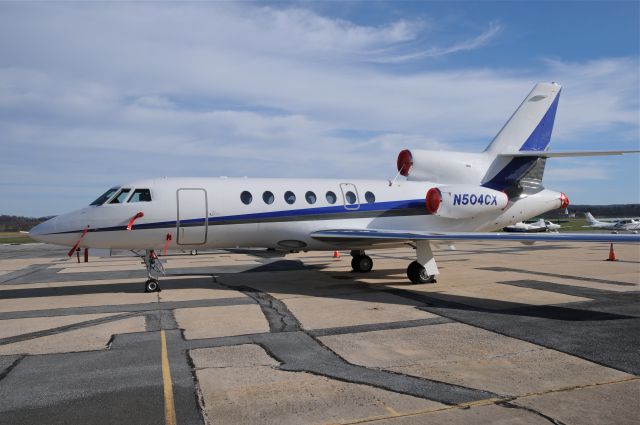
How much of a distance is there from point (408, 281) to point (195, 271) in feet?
26.1

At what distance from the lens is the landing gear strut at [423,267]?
45.3 feet

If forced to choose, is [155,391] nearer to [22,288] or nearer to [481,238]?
[481,238]

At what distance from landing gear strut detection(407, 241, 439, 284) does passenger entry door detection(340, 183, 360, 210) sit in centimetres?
229

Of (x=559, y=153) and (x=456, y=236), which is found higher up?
(x=559, y=153)

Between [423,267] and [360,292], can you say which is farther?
[423,267]

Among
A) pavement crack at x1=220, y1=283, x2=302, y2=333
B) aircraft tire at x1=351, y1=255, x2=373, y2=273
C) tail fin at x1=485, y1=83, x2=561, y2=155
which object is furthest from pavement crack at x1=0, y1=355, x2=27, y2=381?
tail fin at x1=485, y1=83, x2=561, y2=155

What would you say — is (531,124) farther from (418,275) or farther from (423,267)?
(418,275)

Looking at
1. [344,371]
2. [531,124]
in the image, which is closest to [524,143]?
[531,124]

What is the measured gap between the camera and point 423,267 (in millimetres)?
13820

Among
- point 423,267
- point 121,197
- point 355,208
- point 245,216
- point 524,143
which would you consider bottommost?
point 423,267

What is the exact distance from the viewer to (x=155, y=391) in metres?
5.48

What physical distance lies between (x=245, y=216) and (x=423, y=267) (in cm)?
517

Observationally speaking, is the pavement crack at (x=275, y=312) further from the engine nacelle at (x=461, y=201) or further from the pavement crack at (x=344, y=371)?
the engine nacelle at (x=461, y=201)

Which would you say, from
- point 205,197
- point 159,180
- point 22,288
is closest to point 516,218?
point 205,197
